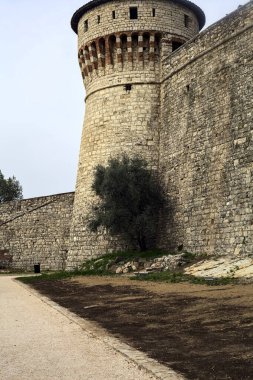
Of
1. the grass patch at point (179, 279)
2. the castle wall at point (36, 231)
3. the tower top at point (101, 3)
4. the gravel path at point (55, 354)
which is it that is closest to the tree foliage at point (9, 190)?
the castle wall at point (36, 231)

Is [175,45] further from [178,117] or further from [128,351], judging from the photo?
[128,351]

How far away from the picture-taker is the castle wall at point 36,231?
3070 centimetres

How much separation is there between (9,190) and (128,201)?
36.1 metres

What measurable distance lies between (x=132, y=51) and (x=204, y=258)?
1239cm

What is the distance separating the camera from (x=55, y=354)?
19.4ft

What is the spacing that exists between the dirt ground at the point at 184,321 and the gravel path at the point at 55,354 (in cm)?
52

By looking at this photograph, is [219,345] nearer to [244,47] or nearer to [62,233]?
[244,47]

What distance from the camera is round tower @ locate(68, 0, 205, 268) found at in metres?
24.7

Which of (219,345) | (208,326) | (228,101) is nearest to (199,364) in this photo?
(219,345)

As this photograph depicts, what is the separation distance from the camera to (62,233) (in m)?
30.7

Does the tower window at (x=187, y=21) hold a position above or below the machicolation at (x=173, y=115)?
above

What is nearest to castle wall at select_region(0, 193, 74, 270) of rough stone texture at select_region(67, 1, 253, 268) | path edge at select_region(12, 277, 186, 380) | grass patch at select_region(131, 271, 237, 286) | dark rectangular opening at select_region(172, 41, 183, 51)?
rough stone texture at select_region(67, 1, 253, 268)

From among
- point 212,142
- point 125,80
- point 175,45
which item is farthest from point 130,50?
point 212,142

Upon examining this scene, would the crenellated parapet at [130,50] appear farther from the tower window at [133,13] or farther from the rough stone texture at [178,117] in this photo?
the tower window at [133,13]
